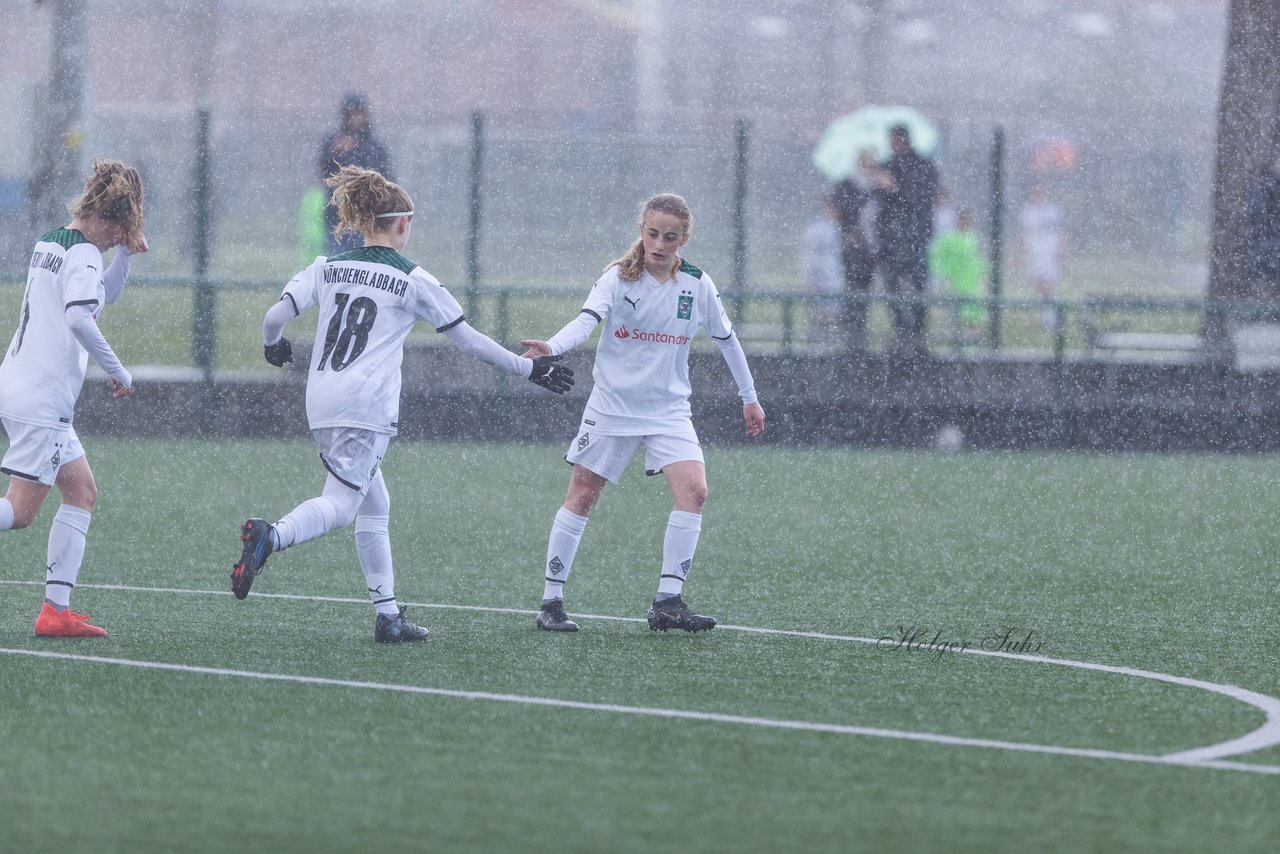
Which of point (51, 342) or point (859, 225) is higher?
point (859, 225)

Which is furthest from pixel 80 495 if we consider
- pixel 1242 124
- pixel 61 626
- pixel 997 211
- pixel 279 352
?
pixel 1242 124

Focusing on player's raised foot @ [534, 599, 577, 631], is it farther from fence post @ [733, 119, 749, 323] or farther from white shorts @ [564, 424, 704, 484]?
fence post @ [733, 119, 749, 323]

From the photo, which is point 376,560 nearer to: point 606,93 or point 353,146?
point 353,146

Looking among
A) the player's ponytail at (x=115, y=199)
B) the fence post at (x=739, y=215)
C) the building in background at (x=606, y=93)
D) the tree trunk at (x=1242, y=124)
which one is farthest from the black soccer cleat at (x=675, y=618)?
the tree trunk at (x=1242, y=124)

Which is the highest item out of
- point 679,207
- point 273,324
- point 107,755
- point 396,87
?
point 396,87

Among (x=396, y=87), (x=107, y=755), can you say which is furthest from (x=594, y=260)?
(x=107, y=755)

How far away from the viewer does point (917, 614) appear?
8.23 meters

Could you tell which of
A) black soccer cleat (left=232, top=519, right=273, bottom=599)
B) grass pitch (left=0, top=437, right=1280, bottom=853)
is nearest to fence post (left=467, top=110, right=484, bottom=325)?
grass pitch (left=0, top=437, right=1280, bottom=853)

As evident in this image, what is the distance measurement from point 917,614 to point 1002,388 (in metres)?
8.73

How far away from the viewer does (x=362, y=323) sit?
7.21m

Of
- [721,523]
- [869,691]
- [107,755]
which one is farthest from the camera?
[721,523]

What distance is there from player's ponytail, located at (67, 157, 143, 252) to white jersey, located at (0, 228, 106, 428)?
11cm

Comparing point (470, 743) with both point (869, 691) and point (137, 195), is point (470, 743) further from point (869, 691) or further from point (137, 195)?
point (137, 195)

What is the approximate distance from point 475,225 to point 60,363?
32.4 feet
